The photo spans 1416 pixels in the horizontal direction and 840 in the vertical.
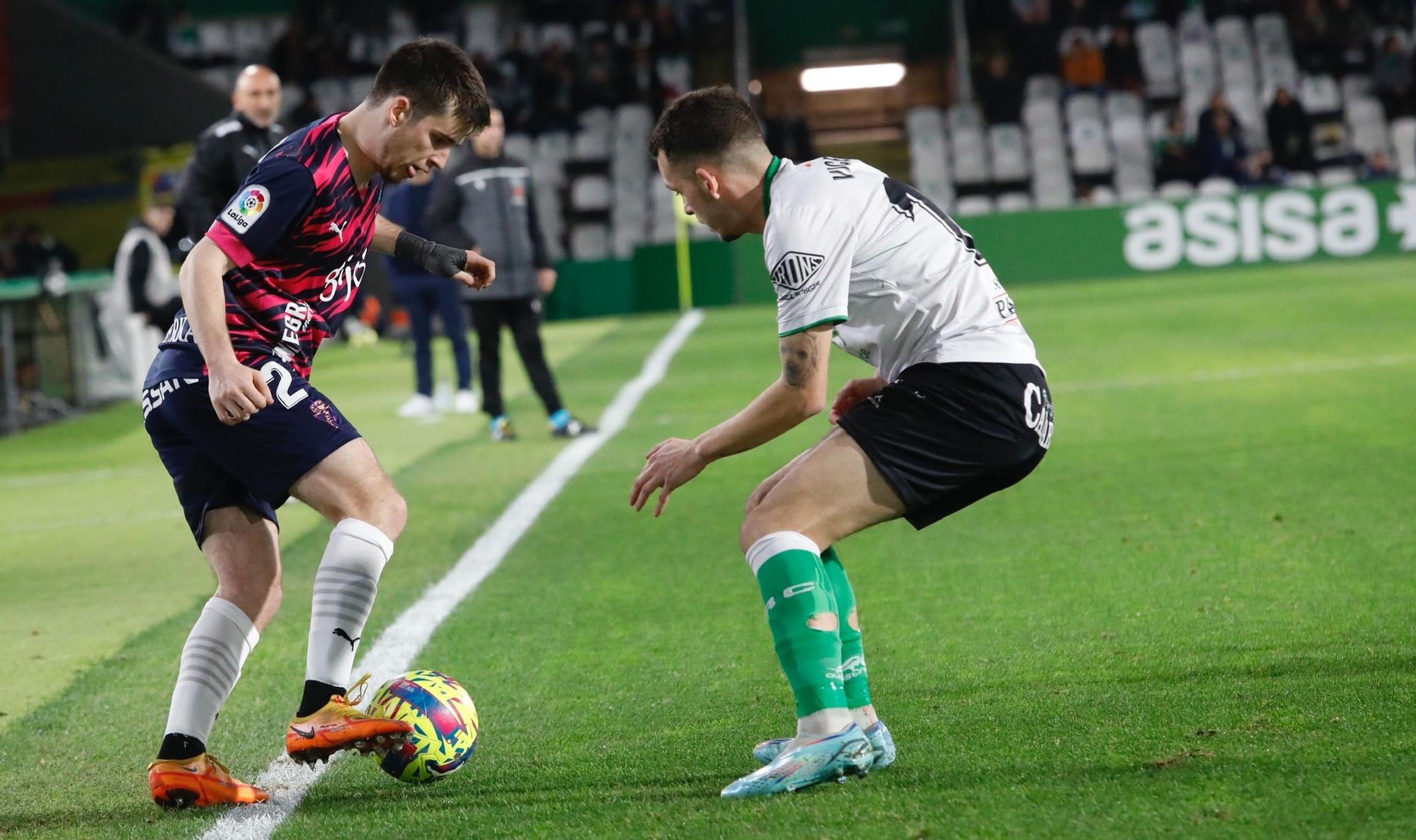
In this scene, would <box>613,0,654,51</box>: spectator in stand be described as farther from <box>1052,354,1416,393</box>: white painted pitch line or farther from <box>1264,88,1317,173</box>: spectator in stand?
<box>1052,354,1416,393</box>: white painted pitch line

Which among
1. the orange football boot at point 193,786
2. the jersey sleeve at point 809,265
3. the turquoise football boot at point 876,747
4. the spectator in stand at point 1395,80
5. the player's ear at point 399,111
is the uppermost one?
the spectator in stand at point 1395,80

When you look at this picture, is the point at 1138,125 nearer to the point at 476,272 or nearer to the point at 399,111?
the point at 476,272

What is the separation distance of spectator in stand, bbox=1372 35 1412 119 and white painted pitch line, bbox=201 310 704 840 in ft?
57.6

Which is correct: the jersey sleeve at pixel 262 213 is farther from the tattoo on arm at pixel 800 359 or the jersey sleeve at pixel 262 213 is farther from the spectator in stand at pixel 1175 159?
the spectator in stand at pixel 1175 159

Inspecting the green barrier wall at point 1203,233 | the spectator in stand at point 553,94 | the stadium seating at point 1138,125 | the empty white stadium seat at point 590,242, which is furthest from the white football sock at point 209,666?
the spectator in stand at point 553,94

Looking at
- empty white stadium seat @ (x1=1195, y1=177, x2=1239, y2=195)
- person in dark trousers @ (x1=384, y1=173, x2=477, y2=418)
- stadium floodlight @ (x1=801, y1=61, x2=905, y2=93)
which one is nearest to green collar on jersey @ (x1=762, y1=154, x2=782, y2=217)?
→ person in dark trousers @ (x1=384, y1=173, x2=477, y2=418)

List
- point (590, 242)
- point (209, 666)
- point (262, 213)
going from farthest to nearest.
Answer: point (590, 242)
point (209, 666)
point (262, 213)

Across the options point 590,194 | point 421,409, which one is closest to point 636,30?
point 590,194

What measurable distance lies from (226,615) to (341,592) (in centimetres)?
36

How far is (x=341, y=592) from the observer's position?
12.3ft

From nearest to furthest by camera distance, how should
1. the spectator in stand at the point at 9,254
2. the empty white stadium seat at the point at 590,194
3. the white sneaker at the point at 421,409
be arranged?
the white sneaker at the point at 421,409 < the spectator in stand at the point at 9,254 < the empty white stadium seat at the point at 590,194

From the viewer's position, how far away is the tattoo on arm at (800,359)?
11.6 ft

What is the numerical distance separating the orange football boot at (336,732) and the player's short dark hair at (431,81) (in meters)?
1.45

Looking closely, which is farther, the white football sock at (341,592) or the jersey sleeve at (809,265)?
the white football sock at (341,592)
